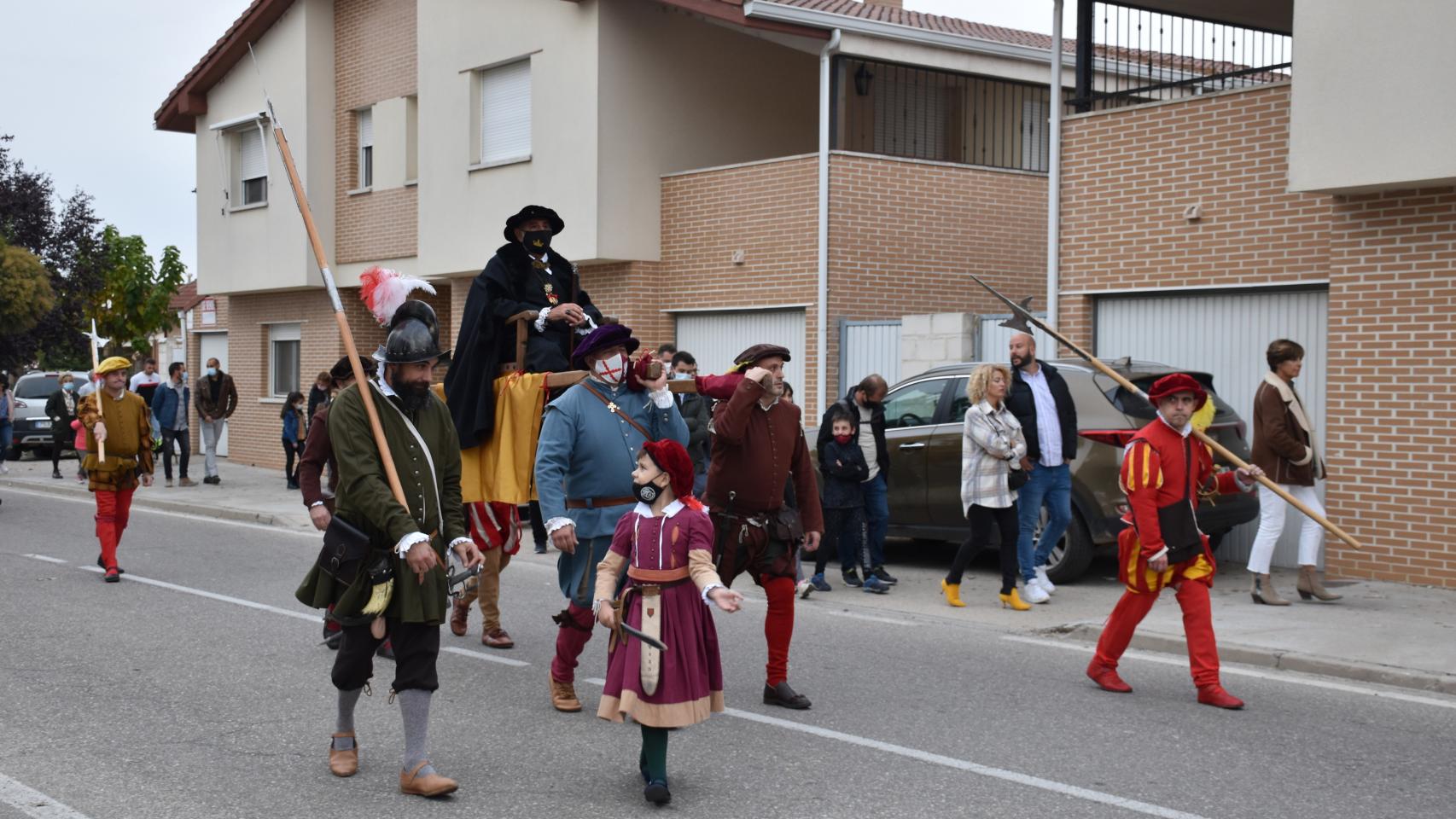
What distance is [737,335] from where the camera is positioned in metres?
17.7

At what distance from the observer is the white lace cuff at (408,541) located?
5516 mm

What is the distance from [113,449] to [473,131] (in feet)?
30.3

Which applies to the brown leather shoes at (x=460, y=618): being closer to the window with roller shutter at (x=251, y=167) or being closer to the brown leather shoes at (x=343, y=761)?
the brown leather shoes at (x=343, y=761)

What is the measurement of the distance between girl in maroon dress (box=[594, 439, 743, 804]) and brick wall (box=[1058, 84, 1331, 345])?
7.62m

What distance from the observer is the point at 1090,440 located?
36.6 feet

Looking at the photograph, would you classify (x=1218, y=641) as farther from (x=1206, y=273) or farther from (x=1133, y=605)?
(x=1206, y=273)

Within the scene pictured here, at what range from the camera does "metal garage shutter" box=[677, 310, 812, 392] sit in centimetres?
1689

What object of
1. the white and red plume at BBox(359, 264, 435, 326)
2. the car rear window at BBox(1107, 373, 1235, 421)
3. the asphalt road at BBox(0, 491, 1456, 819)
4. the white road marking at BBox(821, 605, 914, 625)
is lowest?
the white road marking at BBox(821, 605, 914, 625)

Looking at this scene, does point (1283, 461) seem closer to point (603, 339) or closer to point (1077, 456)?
point (1077, 456)

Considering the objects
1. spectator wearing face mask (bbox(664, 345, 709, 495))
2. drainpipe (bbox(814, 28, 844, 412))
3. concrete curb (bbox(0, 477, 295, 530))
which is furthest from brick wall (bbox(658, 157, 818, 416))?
concrete curb (bbox(0, 477, 295, 530))

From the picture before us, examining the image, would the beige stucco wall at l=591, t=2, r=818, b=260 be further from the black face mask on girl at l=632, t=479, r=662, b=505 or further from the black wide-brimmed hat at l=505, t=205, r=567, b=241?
the black face mask on girl at l=632, t=479, r=662, b=505

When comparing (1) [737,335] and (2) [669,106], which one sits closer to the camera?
(1) [737,335]

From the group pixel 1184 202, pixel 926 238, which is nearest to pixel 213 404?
pixel 926 238

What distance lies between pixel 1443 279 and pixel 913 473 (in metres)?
4.25
